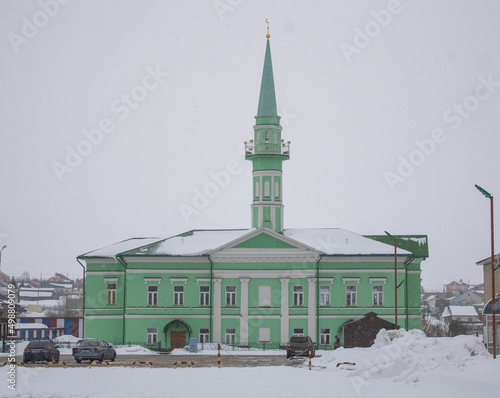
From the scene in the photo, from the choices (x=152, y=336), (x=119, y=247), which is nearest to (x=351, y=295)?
(x=152, y=336)

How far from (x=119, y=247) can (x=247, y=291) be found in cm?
1044

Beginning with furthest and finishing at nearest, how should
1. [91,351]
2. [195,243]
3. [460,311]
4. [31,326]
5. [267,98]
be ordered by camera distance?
[460,311] < [31,326] < [267,98] < [195,243] < [91,351]

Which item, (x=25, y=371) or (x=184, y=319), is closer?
(x=25, y=371)

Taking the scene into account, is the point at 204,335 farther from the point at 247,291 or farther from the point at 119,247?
the point at 119,247

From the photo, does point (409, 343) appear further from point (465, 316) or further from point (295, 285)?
point (465, 316)

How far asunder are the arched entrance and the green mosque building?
0.07 meters

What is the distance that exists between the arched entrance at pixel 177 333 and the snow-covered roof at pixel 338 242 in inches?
395

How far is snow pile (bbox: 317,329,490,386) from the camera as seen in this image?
31766 millimetres

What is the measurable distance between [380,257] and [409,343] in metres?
23.6

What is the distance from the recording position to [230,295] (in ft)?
197

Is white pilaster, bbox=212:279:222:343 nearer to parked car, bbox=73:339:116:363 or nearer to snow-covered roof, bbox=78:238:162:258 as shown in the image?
snow-covered roof, bbox=78:238:162:258

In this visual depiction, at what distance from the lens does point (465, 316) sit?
129 m

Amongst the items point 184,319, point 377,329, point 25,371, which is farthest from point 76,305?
point 25,371

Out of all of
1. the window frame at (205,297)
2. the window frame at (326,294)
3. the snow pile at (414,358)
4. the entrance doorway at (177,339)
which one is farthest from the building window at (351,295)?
the snow pile at (414,358)
